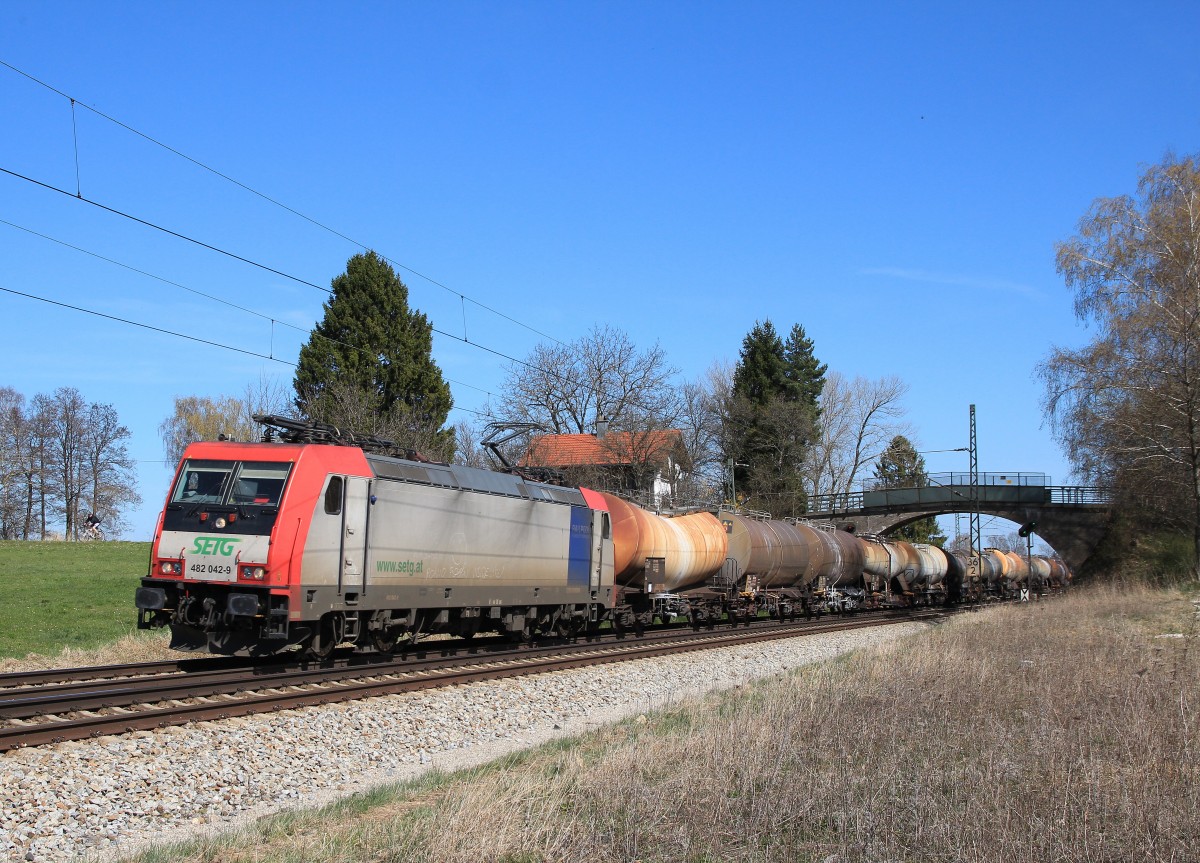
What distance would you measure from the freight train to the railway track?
0.55m

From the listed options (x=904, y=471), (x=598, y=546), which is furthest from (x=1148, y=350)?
(x=904, y=471)

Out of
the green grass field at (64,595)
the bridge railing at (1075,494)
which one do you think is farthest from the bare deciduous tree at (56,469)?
the bridge railing at (1075,494)

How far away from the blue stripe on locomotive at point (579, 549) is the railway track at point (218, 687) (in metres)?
1.95

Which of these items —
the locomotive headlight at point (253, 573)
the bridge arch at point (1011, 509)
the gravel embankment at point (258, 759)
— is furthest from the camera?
the bridge arch at point (1011, 509)

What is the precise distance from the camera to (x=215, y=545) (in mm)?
13883

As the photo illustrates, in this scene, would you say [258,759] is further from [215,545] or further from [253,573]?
[215,545]

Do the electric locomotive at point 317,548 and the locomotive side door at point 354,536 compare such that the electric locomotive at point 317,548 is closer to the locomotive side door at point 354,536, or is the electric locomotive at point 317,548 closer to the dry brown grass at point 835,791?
the locomotive side door at point 354,536

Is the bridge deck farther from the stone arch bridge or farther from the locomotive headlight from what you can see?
the locomotive headlight

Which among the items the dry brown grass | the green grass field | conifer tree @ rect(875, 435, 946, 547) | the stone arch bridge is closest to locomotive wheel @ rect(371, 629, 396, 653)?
the dry brown grass

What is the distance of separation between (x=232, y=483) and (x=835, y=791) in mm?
10112

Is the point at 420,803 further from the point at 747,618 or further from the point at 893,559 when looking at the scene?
the point at 893,559

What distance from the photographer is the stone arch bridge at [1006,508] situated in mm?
62188

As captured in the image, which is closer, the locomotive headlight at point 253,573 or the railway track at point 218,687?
the railway track at point 218,687

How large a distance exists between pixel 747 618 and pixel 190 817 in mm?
23811
